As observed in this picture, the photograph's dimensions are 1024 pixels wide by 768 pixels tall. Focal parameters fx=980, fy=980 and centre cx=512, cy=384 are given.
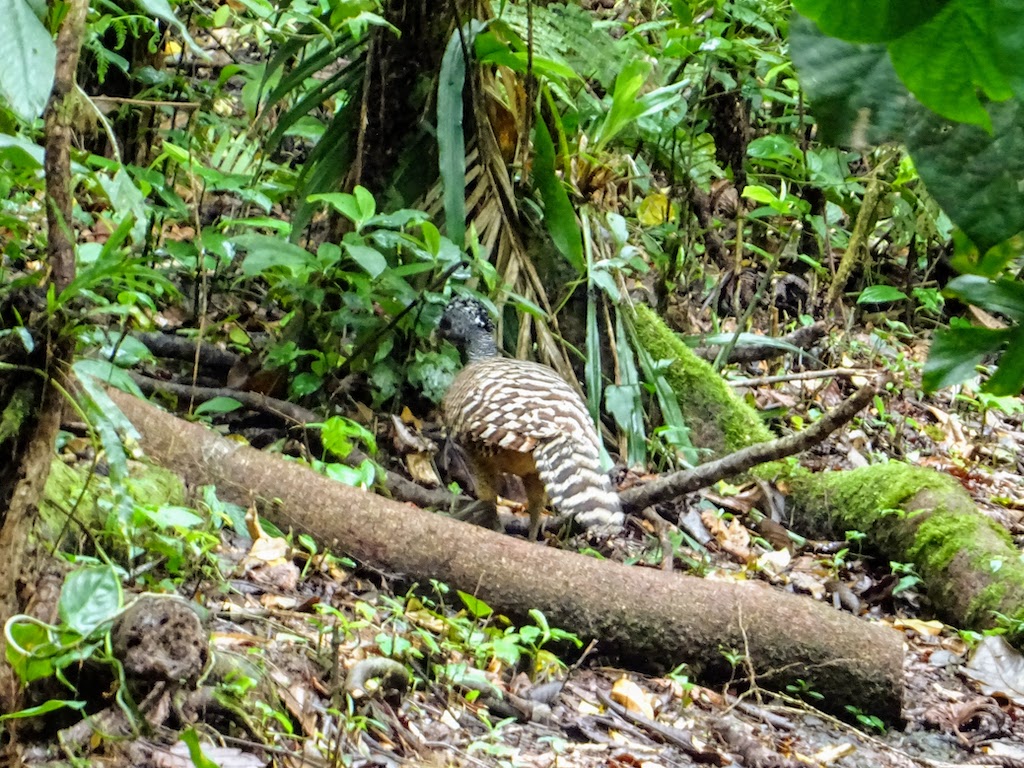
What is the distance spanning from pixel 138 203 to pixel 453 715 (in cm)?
172

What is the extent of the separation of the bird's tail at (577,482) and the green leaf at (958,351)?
9.99ft

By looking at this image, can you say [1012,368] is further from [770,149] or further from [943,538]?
[770,149]

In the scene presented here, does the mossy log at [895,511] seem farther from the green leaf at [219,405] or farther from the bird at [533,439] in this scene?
the green leaf at [219,405]

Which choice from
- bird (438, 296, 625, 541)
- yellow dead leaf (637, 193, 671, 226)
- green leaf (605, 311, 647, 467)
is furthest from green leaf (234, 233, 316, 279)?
yellow dead leaf (637, 193, 671, 226)

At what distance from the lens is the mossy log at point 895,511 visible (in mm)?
4723

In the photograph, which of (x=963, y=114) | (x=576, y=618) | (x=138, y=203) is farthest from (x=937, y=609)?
(x=963, y=114)

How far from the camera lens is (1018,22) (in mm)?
620

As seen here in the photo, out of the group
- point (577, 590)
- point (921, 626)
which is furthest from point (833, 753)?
point (921, 626)

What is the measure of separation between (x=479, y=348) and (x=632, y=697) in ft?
7.70

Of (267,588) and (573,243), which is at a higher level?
(573,243)

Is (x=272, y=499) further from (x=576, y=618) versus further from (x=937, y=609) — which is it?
(x=937, y=609)

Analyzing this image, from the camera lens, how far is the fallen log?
350 cm

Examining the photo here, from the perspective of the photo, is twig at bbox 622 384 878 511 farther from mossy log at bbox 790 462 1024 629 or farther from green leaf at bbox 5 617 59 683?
green leaf at bbox 5 617 59 683

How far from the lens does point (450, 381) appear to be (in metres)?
4.98
